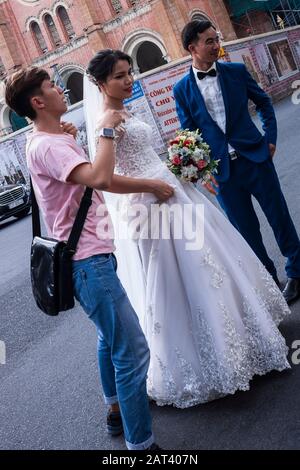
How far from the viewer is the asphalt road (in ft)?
8.57

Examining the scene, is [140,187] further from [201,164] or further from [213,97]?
[213,97]

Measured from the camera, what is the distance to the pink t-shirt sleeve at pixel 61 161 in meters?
2.19

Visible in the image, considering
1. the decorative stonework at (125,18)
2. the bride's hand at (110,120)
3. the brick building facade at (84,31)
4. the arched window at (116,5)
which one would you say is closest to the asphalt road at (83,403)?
the bride's hand at (110,120)

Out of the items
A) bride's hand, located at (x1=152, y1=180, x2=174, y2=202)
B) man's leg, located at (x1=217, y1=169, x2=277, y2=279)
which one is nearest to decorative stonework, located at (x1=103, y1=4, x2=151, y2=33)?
man's leg, located at (x1=217, y1=169, x2=277, y2=279)

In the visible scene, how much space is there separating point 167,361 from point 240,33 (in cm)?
2964

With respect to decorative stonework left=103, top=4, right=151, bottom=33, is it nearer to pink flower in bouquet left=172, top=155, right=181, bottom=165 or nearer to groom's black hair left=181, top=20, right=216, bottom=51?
groom's black hair left=181, top=20, right=216, bottom=51

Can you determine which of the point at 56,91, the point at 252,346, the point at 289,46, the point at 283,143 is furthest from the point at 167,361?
the point at 289,46

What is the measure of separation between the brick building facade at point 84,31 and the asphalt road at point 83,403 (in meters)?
21.3

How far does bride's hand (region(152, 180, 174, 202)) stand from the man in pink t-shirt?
19.4 inches

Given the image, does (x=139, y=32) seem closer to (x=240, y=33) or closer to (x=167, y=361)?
(x=240, y=33)

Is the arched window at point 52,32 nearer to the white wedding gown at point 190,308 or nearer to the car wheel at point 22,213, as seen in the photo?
the car wheel at point 22,213
